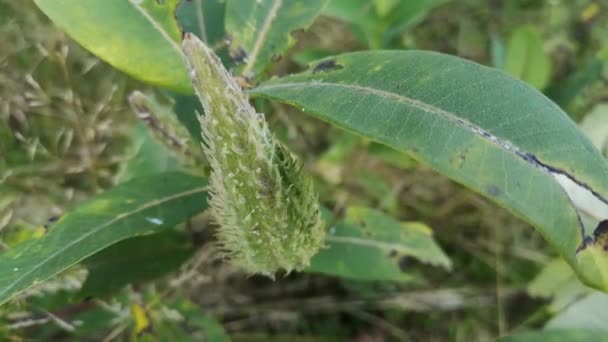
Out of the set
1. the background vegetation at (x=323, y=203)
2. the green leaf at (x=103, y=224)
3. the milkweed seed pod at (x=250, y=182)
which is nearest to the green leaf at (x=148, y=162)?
the background vegetation at (x=323, y=203)

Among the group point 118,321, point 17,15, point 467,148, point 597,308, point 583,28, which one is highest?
point 17,15

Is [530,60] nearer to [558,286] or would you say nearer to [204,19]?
[558,286]

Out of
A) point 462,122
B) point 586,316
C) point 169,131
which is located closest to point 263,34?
point 169,131

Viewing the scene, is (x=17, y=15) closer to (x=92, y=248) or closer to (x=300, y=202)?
(x=92, y=248)

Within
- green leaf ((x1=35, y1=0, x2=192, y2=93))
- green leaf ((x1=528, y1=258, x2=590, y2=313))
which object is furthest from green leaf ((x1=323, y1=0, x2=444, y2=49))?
green leaf ((x1=528, y1=258, x2=590, y2=313))

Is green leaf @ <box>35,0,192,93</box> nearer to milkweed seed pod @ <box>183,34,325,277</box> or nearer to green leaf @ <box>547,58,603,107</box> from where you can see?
milkweed seed pod @ <box>183,34,325,277</box>

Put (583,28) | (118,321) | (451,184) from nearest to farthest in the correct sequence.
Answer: (118,321), (451,184), (583,28)

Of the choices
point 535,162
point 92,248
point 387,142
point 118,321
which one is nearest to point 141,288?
point 118,321
